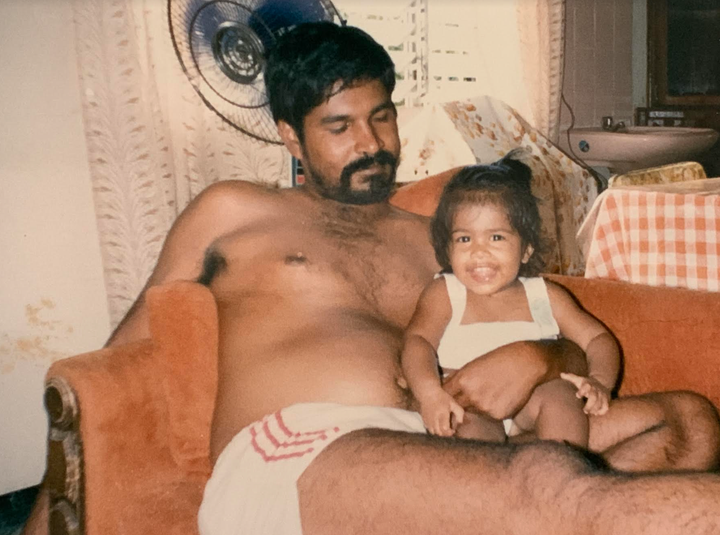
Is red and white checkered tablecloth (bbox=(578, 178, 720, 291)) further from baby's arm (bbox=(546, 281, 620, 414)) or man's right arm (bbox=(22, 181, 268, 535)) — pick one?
man's right arm (bbox=(22, 181, 268, 535))

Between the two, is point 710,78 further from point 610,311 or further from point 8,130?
point 8,130

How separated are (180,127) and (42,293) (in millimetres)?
543

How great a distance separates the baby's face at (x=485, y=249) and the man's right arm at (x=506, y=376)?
5.1 inches

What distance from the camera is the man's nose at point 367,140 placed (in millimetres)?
1115

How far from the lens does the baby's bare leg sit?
85 cm

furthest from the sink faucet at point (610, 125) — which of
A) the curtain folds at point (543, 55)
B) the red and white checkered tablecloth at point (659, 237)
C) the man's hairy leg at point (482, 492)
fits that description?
the man's hairy leg at point (482, 492)

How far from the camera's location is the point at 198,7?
127cm

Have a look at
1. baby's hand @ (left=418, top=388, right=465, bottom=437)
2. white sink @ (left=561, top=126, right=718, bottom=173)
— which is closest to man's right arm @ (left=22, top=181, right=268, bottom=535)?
baby's hand @ (left=418, top=388, right=465, bottom=437)

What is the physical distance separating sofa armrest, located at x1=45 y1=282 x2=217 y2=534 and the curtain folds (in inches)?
82.9

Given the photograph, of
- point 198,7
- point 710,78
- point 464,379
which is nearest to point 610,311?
point 464,379

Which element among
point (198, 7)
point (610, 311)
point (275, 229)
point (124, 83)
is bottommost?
point (610, 311)

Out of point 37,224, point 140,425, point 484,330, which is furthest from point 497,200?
point 37,224

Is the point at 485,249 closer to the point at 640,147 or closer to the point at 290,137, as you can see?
the point at 290,137

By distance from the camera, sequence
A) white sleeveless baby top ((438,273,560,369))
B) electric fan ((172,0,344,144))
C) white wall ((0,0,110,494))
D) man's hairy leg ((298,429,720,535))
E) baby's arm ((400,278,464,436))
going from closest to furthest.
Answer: man's hairy leg ((298,429,720,535)) < baby's arm ((400,278,464,436)) < white sleeveless baby top ((438,273,560,369)) < electric fan ((172,0,344,144)) < white wall ((0,0,110,494))
